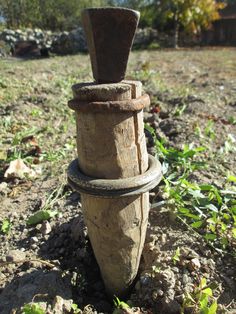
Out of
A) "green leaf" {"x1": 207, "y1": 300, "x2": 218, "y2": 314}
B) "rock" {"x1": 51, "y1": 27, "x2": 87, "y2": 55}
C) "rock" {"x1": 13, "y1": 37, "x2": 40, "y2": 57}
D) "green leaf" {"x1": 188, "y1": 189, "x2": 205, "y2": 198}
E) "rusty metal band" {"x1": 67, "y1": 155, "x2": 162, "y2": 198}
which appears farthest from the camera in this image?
"rock" {"x1": 51, "y1": 27, "x2": 87, "y2": 55}

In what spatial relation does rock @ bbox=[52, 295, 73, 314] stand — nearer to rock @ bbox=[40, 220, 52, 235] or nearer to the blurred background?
rock @ bbox=[40, 220, 52, 235]

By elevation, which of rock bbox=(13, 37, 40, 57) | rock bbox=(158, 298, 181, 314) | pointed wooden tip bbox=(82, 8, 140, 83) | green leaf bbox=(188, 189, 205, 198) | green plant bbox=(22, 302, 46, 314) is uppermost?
pointed wooden tip bbox=(82, 8, 140, 83)

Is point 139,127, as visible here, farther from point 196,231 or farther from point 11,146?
point 11,146

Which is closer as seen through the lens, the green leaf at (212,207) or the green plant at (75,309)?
the green plant at (75,309)

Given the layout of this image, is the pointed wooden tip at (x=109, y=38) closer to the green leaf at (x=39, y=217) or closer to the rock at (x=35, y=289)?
the rock at (x=35, y=289)

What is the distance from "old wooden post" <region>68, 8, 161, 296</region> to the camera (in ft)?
3.59

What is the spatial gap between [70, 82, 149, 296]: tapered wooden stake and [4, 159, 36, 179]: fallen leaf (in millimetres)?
1427

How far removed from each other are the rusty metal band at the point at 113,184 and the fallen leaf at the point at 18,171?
156cm

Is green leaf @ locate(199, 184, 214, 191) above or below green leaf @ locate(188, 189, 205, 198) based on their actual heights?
above

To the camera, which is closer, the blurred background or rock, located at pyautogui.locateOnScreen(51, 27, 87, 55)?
the blurred background

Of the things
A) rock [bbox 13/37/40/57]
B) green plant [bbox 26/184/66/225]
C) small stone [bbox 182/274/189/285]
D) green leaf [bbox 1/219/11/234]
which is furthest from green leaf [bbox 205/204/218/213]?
rock [bbox 13/37/40/57]

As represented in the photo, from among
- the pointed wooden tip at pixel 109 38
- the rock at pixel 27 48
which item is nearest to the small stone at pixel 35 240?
the pointed wooden tip at pixel 109 38

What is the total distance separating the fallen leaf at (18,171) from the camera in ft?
8.89

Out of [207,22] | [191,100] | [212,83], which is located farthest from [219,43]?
[191,100]
